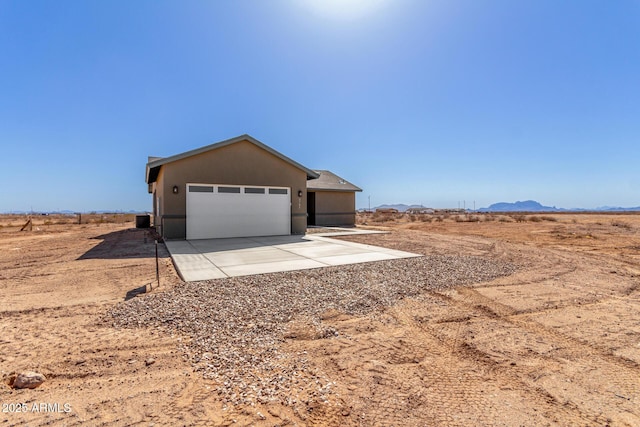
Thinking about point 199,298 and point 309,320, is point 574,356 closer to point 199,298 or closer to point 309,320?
point 309,320

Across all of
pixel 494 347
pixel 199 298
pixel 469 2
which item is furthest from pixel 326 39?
pixel 494 347

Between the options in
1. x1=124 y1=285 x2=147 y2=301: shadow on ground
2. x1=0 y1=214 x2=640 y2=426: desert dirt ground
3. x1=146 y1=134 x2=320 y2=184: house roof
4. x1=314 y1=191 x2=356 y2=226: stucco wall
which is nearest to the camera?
x1=0 y1=214 x2=640 y2=426: desert dirt ground

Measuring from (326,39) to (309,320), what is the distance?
12364mm

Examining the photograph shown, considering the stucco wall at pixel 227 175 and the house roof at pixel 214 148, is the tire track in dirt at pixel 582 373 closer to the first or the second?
the stucco wall at pixel 227 175

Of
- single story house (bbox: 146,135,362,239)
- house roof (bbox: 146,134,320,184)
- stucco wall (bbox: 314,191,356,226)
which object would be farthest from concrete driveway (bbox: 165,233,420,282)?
stucco wall (bbox: 314,191,356,226)

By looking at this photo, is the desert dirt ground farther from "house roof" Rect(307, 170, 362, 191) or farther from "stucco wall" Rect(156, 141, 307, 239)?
"house roof" Rect(307, 170, 362, 191)

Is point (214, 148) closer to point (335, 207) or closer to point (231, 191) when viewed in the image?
point (231, 191)

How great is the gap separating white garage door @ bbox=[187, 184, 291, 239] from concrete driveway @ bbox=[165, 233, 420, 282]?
1405 mm

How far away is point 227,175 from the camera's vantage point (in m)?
12.8

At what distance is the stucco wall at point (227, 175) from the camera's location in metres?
11.9

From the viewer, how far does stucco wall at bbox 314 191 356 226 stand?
21.0m

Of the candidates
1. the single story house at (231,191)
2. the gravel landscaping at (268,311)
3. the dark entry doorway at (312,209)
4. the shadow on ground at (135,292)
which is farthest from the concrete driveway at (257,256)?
the dark entry doorway at (312,209)

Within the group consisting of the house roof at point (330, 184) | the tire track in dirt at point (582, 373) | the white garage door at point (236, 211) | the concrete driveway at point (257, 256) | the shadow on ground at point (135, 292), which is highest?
the house roof at point (330, 184)

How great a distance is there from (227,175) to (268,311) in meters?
9.59
